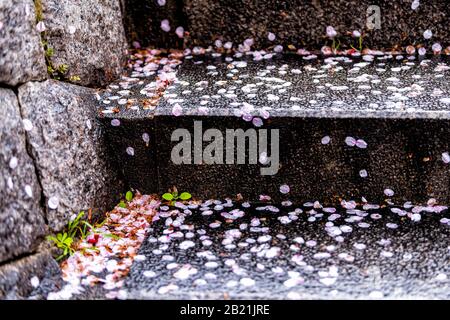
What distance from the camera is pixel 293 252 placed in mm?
2355

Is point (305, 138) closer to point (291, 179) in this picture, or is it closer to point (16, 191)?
point (291, 179)

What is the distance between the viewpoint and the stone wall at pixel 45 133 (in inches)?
84.7

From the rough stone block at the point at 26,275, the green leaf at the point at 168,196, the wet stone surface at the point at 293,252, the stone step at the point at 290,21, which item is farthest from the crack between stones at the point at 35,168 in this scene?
the stone step at the point at 290,21

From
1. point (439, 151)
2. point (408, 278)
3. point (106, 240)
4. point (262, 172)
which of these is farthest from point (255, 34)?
point (408, 278)

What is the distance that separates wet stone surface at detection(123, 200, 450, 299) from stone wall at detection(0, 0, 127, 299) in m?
0.40

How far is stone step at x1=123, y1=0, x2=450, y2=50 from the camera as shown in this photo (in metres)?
3.45

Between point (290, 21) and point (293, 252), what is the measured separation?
177 centimetres

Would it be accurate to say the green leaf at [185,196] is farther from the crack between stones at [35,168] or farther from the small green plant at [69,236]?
the crack between stones at [35,168]

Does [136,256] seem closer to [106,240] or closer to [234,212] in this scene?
[106,240]

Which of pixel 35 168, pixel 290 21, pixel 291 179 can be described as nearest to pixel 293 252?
pixel 291 179

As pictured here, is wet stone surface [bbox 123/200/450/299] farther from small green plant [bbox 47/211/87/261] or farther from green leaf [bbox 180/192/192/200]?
small green plant [bbox 47/211/87/261]

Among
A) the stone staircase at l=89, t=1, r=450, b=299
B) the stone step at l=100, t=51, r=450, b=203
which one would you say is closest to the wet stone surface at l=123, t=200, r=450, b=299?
the stone staircase at l=89, t=1, r=450, b=299

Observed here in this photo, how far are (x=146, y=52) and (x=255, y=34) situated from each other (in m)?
0.75

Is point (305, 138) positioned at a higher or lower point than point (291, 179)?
higher
